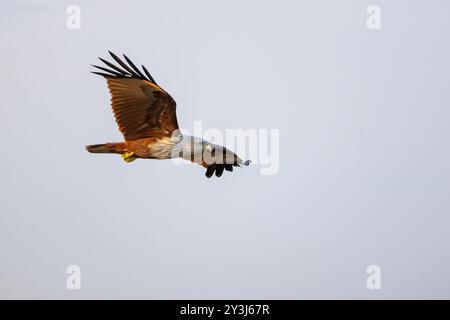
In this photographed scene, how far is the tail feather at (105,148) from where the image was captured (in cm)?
968

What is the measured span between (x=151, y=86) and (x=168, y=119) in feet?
2.33

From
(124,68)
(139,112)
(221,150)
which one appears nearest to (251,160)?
(221,150)

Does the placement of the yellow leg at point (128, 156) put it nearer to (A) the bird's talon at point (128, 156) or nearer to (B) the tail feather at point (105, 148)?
(A) the bird's talon at point (128, 156)

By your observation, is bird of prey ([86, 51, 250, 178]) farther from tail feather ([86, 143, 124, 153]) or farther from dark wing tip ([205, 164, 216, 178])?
dark wing tip ([205, 164, 216, 178])

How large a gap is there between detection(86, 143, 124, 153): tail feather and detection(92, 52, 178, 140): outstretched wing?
1.37ft

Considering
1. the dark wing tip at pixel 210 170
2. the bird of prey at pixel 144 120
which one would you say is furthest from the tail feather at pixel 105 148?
the dark wing tip at pixel 210 170

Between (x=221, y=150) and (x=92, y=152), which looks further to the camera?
(x=221, y=150)

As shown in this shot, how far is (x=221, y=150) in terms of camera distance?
1080cm

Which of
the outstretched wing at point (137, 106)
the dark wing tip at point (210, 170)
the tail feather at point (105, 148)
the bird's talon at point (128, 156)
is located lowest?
the dark wing tip at point (210, 170)

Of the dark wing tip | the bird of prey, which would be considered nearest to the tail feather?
the bird of prey

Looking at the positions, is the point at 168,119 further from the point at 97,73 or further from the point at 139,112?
the point at 97,73

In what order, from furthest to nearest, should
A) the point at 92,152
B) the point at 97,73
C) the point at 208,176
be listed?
1. the point at 208,176
2. the point at 97,73
3. the point at 92,152

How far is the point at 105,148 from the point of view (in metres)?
9.76

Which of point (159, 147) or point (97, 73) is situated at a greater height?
point (97, 73)
